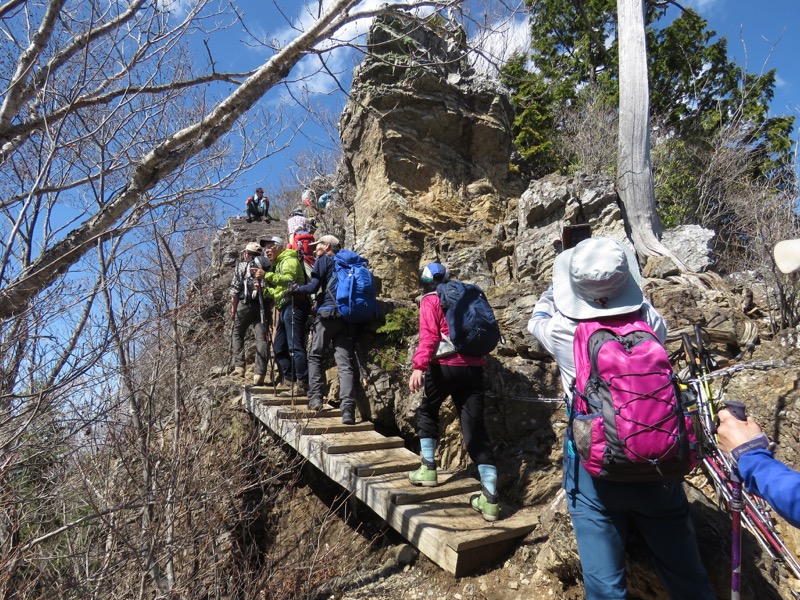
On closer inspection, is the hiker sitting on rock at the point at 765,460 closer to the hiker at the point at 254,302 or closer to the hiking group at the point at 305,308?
the hiking group at the point at 305,308

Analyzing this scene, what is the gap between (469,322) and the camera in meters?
3.99

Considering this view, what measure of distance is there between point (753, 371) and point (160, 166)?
17.5ft

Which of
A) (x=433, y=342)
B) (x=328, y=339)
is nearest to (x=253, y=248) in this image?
(x=328, y=339)

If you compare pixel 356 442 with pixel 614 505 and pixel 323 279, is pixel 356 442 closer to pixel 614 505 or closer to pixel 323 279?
pixel 323 279

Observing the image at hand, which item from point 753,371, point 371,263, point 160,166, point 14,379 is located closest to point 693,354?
point 753,371

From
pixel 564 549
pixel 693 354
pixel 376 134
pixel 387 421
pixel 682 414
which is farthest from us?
pixel 376 134

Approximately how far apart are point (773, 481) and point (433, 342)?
274 cm

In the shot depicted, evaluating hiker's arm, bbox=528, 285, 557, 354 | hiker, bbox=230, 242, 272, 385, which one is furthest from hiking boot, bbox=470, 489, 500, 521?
hiker, bbox=230, 242, 272, 385

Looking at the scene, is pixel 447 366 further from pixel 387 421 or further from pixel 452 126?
pixel 452 126

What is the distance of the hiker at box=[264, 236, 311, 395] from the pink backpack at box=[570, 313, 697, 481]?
184 inches

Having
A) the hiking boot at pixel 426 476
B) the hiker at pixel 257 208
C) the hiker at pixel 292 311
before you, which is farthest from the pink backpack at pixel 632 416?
the hiker at pixel 257 208

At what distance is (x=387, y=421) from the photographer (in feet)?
20.6

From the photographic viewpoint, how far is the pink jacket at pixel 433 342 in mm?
4051

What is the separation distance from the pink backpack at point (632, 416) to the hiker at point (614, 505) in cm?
14
